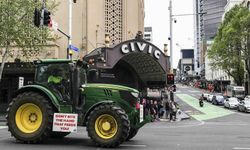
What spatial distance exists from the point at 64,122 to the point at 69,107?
530mm

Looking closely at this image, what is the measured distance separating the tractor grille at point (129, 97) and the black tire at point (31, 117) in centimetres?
220

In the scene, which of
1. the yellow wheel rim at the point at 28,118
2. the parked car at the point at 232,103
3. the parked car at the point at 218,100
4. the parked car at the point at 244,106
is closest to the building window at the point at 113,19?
the parked car at the point at 244,106

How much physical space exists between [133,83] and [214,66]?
37711 mm

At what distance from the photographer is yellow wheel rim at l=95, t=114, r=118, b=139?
12727 mm

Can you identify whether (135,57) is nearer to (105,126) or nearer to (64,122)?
(64,122)

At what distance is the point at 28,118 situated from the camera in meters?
13.7

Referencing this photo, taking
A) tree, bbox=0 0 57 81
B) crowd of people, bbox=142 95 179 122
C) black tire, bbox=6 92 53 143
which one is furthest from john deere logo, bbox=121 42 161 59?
black tire, bbox=6 92 53 143

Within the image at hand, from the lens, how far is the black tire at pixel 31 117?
13180 mm

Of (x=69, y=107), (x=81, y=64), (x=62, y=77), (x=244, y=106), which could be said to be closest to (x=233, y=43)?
(x=244, y=106)

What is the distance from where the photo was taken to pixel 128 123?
12586 millimetres

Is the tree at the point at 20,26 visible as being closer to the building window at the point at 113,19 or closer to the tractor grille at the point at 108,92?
the tractor grille at the point at 108,92

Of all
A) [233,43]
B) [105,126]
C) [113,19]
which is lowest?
[105,126]

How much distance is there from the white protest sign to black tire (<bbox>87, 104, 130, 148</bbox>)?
1.86ft

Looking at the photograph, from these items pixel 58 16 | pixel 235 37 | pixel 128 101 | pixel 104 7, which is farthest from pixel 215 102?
pixel 128 101
